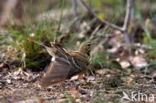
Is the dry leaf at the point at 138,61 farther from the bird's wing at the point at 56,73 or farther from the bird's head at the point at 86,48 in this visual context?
the bird's wing at the point at 56,73

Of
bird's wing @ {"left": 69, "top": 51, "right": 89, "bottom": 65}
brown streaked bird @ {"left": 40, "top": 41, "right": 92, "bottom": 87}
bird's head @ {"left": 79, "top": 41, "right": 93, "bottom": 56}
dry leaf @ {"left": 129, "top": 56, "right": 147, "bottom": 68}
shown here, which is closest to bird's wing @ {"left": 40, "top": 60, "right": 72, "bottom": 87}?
brown streaked bird @ {"left": 40, "top": 41, "right": 92, "bottom": 87}

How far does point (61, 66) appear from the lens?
4266 millimetres

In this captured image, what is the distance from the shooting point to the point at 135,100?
13.4ft

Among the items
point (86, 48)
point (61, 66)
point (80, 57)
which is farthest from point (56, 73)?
point (86, 48)

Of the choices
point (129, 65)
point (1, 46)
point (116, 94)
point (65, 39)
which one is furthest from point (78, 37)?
point (116, 94)

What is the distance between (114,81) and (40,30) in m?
1.36

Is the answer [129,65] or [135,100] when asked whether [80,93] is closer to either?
[135,100]

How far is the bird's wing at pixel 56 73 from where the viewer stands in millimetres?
4137

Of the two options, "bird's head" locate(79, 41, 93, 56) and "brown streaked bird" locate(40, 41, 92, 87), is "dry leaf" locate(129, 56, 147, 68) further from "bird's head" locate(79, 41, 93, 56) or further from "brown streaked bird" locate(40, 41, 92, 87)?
"brown streaked bird" locate(40, 41, 92, 87)

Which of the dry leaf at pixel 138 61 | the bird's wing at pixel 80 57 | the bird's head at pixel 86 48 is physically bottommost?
A: the dry leaf at pixel 138 61

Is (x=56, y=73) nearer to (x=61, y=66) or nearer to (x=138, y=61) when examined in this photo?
(x=61, y=66)

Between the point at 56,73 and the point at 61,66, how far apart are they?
106 mm

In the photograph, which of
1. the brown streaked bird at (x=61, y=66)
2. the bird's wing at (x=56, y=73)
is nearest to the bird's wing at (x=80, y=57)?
the brown streaked bird at (x=61, y=66)

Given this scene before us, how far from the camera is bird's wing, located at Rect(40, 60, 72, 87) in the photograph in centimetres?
414
